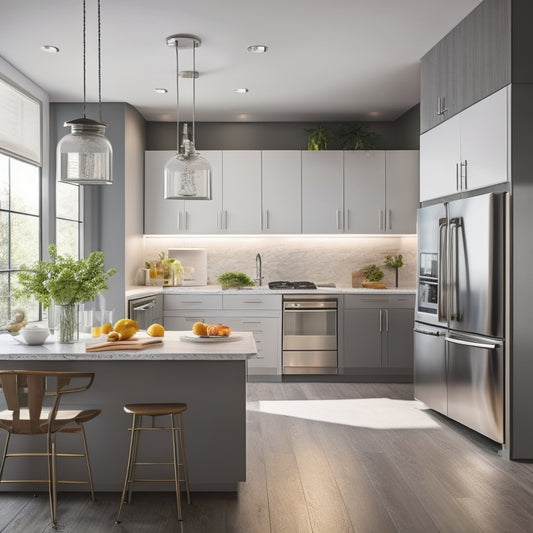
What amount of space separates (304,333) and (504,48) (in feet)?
11.6

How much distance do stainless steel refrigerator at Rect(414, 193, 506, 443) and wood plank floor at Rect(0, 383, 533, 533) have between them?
0.28 meters

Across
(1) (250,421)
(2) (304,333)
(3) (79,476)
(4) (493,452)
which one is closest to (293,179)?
(2) (304,333)

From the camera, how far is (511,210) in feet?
12.7

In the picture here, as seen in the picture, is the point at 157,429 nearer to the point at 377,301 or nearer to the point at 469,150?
the point at 469,150

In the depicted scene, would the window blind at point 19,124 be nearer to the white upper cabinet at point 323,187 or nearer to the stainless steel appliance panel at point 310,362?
the white upper cabinet at point 323,187

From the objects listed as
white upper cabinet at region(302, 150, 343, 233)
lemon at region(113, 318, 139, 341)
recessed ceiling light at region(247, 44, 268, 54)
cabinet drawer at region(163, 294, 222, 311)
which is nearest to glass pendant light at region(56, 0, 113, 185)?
lemon at region(113, 318, 139, 341)

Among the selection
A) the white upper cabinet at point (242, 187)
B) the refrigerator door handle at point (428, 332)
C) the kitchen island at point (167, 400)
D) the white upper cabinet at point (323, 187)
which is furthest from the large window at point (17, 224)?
the refrigerator door handle at point (428, 332)

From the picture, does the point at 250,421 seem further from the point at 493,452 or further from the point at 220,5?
the point at 220,5

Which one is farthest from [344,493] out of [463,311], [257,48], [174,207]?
[174,207]

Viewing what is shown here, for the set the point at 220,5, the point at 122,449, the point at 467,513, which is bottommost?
the point at 467,513

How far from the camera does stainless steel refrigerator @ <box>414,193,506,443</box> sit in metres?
3.98

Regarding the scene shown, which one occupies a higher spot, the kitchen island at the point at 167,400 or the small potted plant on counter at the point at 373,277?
the small potted plant on counter at the point at 373,277

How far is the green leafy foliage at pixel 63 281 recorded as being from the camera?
134 inches

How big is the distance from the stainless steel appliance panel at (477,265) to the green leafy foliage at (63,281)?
2.36 meters
